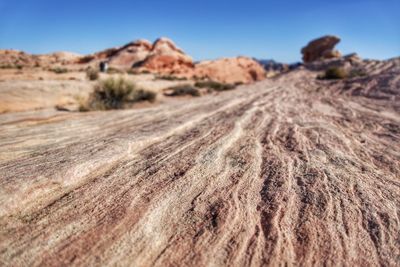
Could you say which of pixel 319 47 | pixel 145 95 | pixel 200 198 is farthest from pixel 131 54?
pixel 200 198

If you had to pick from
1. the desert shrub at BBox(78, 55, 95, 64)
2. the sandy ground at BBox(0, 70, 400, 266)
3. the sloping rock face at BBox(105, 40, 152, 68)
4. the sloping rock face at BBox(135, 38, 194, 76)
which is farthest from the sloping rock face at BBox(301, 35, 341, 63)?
the sandy ground at BBox(0, 70, 400, 266)

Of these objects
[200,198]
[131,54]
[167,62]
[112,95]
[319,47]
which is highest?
[319,47]

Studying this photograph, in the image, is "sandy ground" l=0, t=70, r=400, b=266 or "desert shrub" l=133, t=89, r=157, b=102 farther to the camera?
"desert shrub" l=133, t=89, r=157, b=102

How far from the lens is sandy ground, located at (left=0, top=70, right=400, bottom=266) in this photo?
2.11 m

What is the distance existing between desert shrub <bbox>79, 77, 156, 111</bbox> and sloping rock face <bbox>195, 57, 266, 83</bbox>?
21.5 m

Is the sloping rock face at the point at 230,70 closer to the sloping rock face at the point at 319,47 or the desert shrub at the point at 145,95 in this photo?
the sloping rock face at the point at 319,47

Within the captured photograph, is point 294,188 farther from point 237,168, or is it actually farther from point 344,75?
point 344,75

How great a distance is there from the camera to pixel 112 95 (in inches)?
391

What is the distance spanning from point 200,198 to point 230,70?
33.5 m

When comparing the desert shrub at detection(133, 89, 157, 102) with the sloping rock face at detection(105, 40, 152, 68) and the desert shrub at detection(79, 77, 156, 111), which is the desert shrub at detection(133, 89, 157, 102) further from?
the sloping rock face at detection(105, 40, 152, 68)

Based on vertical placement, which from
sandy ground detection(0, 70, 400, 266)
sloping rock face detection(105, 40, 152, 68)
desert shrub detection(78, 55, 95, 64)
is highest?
sandy ground detection(0, 70, 400, 266)

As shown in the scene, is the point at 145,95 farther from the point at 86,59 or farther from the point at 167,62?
the point at 86,59

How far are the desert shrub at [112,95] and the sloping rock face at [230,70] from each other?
21.5m

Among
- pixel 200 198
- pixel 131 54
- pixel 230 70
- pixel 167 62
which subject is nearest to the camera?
pixel 200 198
